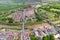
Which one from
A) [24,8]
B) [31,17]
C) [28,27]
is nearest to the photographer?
[28,27]

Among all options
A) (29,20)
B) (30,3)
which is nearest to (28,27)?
(29,20)

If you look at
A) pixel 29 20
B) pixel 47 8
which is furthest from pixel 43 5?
pixel 29 20

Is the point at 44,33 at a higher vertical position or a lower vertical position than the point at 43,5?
lower

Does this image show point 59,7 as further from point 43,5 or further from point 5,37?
point 5,37

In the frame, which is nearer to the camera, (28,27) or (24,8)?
(28,27)

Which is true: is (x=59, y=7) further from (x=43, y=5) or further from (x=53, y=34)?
(x=53, y=34)

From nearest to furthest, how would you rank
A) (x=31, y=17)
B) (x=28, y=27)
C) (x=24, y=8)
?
(x=28, y=27) < (x=31, y=17) < (x=24, y=8)

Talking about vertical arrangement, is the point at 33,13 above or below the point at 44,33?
above

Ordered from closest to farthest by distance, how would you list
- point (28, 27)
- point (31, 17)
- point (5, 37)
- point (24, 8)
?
point (5, 37)
point (28, 27)
point (31, 17)
point (24, 8)

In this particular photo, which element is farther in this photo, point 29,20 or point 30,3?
point 30,3
